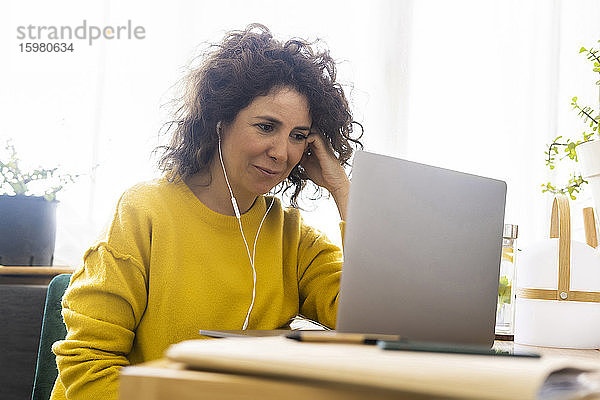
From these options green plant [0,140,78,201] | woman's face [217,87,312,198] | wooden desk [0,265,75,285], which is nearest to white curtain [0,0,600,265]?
green plant [0,140,78,201]

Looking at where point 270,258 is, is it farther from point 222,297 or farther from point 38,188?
point 38,188

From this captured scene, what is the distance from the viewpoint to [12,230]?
5.66 ft

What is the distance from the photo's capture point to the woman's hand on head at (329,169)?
1400 mm

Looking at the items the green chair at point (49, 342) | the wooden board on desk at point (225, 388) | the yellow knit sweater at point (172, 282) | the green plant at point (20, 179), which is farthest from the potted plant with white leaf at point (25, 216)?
the wooden board on desk at point (225, 388)

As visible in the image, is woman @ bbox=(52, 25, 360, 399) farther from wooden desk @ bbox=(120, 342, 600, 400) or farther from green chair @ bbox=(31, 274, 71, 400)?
wooden desk @ bbox=(120, 342, 600, 400)

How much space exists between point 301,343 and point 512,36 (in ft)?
6.12

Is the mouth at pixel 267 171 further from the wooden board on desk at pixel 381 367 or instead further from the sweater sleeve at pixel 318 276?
the wooden board on desk at pixel 381 367

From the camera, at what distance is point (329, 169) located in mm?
1417

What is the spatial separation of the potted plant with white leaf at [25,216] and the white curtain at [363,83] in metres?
0.15

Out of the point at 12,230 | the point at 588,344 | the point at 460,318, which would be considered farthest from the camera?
the point at 12,230

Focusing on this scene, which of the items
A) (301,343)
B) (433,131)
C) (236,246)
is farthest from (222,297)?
(433,131)

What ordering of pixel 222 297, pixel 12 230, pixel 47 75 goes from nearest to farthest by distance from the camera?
pixel 222 297 < pixel 12 230 < pixel 47 75

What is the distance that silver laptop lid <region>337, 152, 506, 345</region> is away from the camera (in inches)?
29.3

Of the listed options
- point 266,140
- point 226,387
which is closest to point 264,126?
point 266,140
